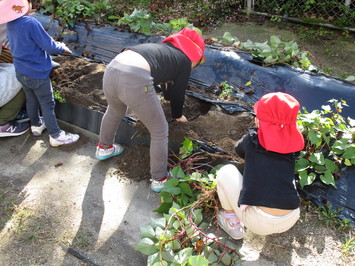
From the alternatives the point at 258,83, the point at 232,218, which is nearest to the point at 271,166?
the point at 232,218

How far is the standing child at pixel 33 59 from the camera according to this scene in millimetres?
2578

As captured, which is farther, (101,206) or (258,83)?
(258,83)

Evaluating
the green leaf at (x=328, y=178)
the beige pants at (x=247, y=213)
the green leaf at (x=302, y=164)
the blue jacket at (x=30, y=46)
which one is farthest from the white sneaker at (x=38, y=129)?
the green leaf at (x=328, y=178)

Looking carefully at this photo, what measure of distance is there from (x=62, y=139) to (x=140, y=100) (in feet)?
4.04

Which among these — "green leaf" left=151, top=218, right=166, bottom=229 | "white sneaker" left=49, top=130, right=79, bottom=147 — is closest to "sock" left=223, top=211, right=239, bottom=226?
"green leaf" left=151, top=218, right=166, bottom=229

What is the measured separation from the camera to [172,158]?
288 centimetres

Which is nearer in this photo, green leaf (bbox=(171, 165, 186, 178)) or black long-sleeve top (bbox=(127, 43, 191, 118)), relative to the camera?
black long-sleeve top (bbox=(127, 43, 191, 118))

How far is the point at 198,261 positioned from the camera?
6.12 ft

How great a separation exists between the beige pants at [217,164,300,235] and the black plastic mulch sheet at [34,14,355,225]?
23.4 inches

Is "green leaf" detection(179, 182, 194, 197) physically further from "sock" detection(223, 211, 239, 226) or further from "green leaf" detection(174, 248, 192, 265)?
"green leaf" detection(174, 248, 192, 265)

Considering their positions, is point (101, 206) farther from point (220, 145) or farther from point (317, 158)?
point (317, 158)

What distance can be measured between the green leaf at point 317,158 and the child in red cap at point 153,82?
107 cm

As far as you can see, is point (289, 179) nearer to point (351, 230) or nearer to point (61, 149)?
point (351, 230)

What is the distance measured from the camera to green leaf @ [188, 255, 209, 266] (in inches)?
73.1
